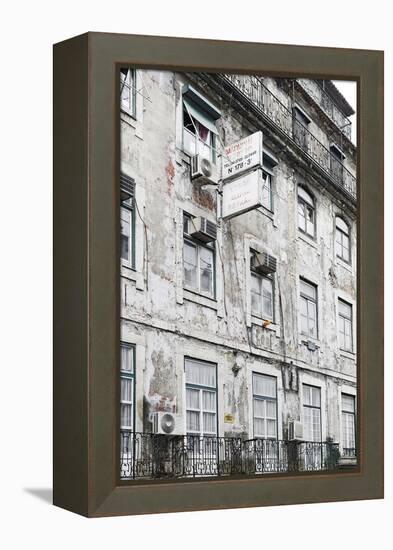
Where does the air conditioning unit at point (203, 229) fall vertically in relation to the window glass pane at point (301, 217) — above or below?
below

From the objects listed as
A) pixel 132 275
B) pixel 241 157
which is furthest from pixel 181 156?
pixel 132 275

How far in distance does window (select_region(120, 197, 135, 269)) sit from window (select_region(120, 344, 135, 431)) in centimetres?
63

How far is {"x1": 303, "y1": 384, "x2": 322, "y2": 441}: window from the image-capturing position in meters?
10.4

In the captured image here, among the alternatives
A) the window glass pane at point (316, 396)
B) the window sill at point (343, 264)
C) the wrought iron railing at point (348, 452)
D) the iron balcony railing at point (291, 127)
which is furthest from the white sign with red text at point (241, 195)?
the wrought iron railing at point (348, 452)

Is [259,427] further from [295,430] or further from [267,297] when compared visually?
[267,297]

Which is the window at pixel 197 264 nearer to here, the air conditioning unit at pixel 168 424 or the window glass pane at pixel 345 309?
the air conditioning unit at pixel 168 424

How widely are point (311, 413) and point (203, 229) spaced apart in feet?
5.78

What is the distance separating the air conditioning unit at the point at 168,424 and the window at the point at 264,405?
72 cm

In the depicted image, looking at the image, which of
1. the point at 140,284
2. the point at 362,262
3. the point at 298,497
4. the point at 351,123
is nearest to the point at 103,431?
the point at 140,284

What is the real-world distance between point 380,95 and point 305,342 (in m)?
2.12

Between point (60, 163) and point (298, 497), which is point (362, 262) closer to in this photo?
point (298, 497)

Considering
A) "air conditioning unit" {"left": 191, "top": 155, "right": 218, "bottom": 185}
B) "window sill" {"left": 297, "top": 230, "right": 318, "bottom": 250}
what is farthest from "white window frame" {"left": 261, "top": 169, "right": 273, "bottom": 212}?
"air conditioning unit" {"left": 191, "top": 155, "right": 218, "bottom": 185}

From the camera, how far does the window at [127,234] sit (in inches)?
376

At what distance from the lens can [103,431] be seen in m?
9.38
